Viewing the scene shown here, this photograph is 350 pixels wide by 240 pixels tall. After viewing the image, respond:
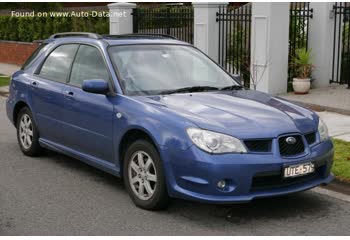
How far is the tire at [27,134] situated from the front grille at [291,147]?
3.48 metres

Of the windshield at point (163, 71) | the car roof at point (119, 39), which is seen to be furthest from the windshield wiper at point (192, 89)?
the car roof at point (119, 39)

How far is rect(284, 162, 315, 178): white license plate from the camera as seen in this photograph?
4.99m

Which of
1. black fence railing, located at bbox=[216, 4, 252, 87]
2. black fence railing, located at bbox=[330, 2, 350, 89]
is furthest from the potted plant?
black fence railing, located at bbox=[216, 4, 252, 87]

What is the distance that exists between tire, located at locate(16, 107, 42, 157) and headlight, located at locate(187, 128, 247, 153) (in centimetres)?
310

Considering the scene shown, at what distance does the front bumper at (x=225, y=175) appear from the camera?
483cm

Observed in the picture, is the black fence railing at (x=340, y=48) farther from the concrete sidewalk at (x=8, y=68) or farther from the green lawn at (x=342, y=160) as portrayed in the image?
the concrete sidewalk at (x=8, y=68)

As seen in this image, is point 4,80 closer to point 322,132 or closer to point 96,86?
point 96,86

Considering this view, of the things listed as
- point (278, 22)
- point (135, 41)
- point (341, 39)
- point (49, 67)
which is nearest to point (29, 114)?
point (49, 67)

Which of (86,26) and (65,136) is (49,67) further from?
(86,26)

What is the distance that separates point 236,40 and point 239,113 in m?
8.99

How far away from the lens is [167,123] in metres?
5.14

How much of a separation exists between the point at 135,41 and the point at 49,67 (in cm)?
135

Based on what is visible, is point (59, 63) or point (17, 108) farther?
point (17, 108)

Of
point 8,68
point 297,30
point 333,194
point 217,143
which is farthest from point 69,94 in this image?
point 8,68
